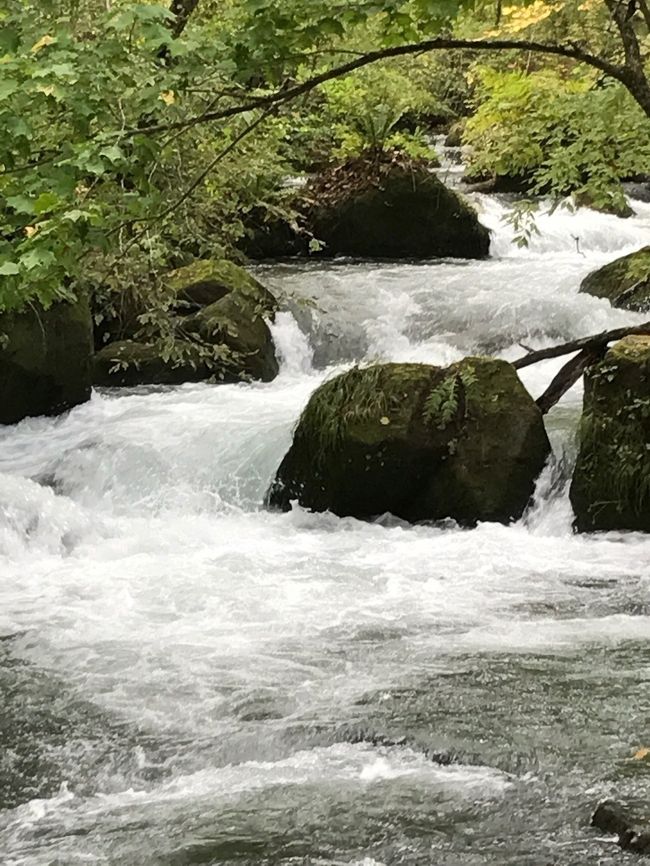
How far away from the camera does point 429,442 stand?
788cm

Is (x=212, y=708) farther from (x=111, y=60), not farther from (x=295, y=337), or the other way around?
(x=295, y=337)

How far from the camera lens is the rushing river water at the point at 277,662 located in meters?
3.69

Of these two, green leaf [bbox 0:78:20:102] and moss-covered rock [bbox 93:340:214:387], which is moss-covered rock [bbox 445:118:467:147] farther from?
green leaf [bbox 0:78:20:102]

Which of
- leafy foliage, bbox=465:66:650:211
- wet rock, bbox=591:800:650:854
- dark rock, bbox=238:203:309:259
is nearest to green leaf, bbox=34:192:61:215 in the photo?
wet rock, bbox=591:800:650:854

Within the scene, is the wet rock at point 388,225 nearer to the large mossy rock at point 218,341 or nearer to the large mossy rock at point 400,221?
the large mossy rock at point 400,221

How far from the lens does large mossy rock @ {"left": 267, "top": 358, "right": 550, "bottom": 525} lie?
7.79 metres

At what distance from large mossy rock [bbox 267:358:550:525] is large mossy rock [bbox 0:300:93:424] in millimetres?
3482

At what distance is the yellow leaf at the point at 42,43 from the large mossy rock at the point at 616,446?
15.0 feet

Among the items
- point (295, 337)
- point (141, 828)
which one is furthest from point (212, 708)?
point (295, 337)

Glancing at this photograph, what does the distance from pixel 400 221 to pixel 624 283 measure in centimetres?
446

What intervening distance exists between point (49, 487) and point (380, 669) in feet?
15.1

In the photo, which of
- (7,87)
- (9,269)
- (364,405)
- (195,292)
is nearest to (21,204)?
(9,269)

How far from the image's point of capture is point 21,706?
16.3ft

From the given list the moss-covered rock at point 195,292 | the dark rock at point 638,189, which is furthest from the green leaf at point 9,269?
the dark rock at point 638,189
